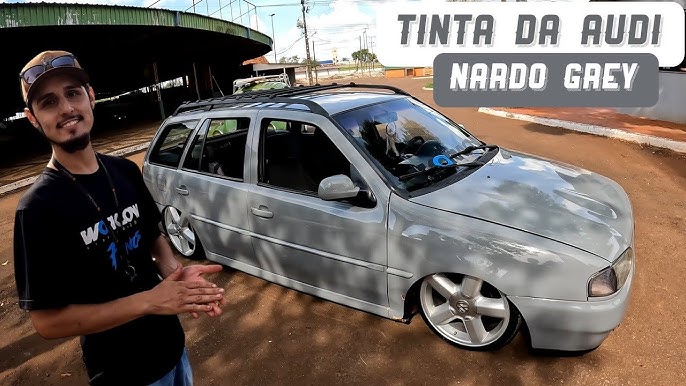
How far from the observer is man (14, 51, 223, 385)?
1368 millimetres

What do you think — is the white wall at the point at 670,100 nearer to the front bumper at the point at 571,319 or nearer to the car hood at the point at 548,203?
the car hood at the point at 548,203

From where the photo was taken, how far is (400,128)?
3.67m

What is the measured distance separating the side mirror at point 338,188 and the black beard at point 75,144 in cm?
162

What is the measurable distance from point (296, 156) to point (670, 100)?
12.3 metres

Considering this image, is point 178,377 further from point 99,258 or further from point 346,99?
point 346,99

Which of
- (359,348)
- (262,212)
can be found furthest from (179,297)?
(262,212)

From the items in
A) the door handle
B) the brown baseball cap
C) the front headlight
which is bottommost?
the front headlight

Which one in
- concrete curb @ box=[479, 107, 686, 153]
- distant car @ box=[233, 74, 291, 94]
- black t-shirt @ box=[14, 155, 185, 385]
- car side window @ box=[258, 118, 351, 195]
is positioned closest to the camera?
black t-shirt @ box=[14, 155, 185, 385]

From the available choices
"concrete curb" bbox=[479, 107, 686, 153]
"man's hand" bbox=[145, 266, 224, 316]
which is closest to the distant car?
"concrete curb" bbox=[479, 107, 686, 153]

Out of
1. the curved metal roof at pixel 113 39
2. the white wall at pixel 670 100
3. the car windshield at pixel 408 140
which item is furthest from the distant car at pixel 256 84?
the white wall at pixel 670 100

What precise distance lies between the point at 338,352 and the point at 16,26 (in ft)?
36.8

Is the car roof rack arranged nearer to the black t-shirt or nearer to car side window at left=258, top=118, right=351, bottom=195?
car side window at left=258, top=118, right=351, bottom=195

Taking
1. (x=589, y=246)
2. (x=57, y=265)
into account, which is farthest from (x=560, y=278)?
(x=57, y=265)

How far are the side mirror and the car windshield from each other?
0.95 feet
